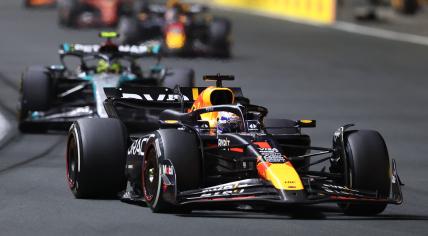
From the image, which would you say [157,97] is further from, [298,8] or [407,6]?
[298,8]

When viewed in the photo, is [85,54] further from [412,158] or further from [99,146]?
[99,146]

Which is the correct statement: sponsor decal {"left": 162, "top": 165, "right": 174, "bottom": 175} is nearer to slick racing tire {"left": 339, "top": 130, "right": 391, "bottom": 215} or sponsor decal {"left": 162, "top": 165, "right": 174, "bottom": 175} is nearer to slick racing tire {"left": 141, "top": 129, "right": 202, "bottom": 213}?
slick racing tire {"left": 141, "top": 129, "right": 202, "bottom": 213}

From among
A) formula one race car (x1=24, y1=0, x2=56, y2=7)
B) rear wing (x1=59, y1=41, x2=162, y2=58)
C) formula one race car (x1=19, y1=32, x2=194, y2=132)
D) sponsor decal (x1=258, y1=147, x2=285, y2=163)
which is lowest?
formula one race car (x1=24, y1=0, x2=56, y2=7)

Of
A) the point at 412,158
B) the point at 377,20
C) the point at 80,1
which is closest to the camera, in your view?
the point at 412,158

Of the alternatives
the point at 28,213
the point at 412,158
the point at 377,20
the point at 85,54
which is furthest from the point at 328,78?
the point at 28,213

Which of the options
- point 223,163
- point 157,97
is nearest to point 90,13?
point 157,97

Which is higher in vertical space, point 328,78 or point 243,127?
point 243,127

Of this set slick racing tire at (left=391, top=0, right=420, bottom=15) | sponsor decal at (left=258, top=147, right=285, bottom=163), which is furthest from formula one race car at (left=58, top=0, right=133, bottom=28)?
sponsor decal at (left=258, top=147, right=285, bottom=163)

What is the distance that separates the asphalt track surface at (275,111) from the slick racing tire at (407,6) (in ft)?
12.0

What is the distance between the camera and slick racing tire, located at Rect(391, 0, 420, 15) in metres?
46.1

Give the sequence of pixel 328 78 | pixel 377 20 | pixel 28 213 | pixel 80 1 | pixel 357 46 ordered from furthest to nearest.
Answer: pixel 377 20, pixel 80 1, pixel 357 46, pixel 328 78, pixel 28 213

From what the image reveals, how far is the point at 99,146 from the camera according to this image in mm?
12648

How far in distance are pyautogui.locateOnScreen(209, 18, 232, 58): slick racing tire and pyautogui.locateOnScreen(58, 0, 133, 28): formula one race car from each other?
358 inches

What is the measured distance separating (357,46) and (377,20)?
25.9ft
